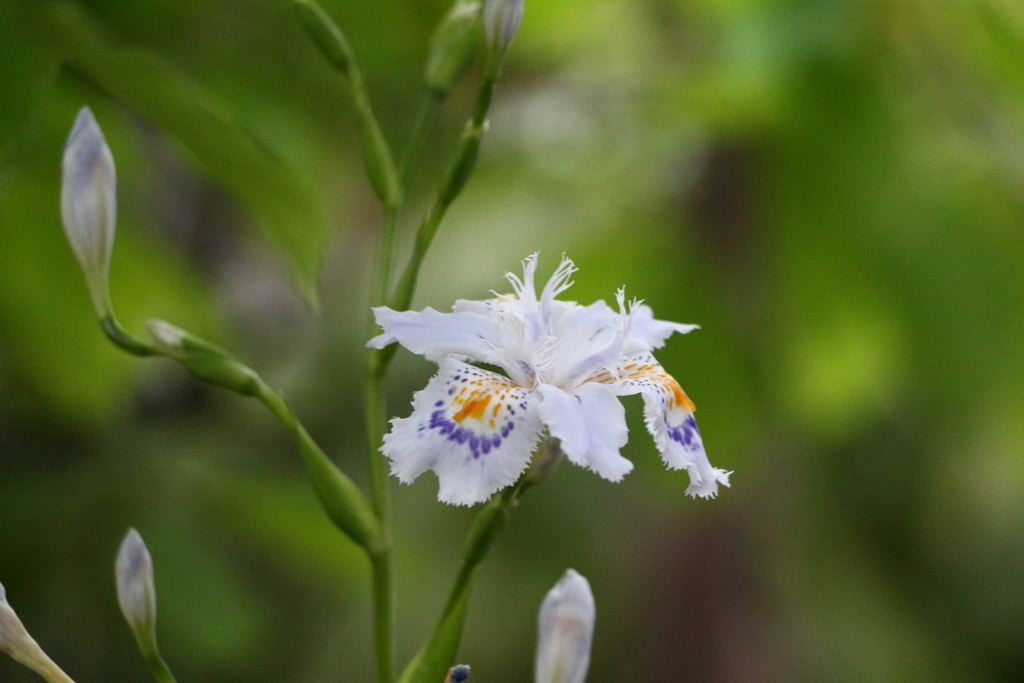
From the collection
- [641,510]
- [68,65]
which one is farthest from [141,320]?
[641,510]

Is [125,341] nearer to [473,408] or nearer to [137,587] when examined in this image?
[137,587]

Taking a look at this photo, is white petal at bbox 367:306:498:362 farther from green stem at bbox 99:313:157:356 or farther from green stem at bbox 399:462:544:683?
green stem at bbox 99:313:157:356

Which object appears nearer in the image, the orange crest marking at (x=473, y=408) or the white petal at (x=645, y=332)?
the orange crest marking at (x=473, y=408)

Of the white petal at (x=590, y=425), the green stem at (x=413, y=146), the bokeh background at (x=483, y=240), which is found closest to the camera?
the white petal at (x=590, y=425)

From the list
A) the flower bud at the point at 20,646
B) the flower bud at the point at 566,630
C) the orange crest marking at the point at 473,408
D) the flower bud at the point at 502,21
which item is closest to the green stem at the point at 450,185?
the flower bud at the point at 502,21

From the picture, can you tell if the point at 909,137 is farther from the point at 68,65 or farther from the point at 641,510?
the point at 641,510

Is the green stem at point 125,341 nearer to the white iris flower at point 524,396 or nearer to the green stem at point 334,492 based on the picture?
the green stem at point 334,492

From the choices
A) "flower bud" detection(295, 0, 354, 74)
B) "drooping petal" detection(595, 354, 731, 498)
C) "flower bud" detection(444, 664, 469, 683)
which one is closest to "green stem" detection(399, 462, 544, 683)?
"flower bud" detection(444, 664, 469, 683)
